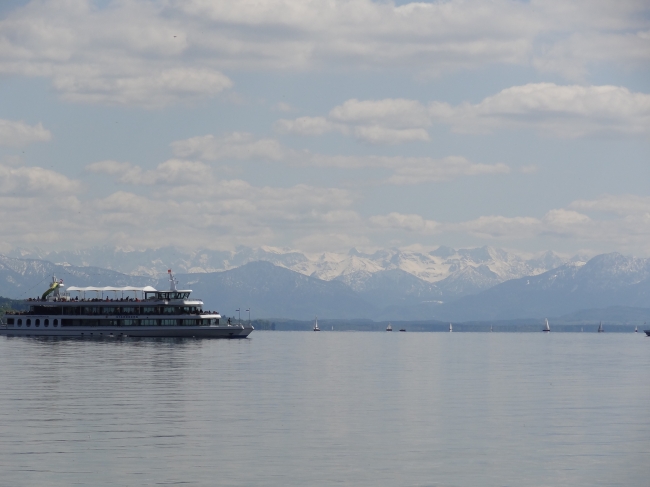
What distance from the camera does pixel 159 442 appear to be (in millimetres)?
54344

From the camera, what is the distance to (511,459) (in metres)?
50.9

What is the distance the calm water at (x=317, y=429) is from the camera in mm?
46688

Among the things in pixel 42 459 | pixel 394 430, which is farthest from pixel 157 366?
pixel 42 459

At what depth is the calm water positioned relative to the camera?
153ft

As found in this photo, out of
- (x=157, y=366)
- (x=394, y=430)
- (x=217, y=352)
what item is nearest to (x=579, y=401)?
(x=394, y=430)

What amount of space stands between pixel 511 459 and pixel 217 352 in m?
106

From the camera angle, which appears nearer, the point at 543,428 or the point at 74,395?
the point at 543,428

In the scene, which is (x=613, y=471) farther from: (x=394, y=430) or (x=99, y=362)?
(x=99, y=362)

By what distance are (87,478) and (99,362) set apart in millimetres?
76911

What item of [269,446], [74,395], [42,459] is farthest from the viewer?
[74,395]

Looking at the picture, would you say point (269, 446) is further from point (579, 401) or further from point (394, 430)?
point (579, 401)

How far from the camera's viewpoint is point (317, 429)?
199 feet

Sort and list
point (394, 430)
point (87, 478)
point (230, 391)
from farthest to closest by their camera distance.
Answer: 1. point (230, 391)
2. point (394, 430)
3. point (87, 478)

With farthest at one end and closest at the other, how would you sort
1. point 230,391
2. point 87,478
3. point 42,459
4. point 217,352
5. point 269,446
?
point 217,352 < point 230,391 < point 269,446 < point 42,459 < point 87,478
